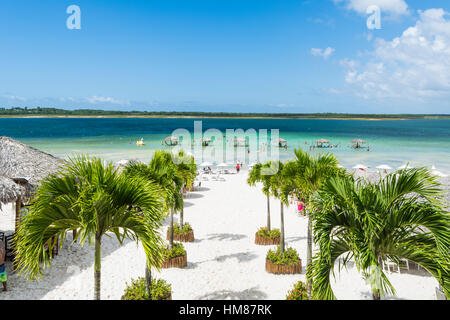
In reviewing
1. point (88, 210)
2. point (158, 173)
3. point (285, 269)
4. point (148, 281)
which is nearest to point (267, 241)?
point (285, 269)

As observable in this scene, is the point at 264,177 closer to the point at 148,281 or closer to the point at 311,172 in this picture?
the point at 311,172

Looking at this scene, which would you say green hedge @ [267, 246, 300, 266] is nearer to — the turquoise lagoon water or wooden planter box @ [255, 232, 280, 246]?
wooden planter box @ [255, 232, 280, 246]

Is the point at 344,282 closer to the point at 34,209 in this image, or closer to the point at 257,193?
the point at 34,209

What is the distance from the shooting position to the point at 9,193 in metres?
8.66

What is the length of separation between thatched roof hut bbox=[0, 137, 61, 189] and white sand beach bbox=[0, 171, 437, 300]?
2.87m

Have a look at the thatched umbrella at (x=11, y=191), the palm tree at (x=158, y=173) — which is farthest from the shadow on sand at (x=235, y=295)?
the thatched umbrella at (x=11, y=191)

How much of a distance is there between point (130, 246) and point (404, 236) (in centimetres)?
992

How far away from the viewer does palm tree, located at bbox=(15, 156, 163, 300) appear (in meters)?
4.02

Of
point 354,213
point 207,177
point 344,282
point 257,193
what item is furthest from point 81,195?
point 207,177

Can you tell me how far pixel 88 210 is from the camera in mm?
4004

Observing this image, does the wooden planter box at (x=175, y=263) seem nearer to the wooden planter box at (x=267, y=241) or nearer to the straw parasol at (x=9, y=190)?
the wooden planter box at (x=267, y=241)

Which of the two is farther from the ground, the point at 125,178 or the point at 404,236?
the point at 125,178

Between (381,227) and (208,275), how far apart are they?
6688mm
